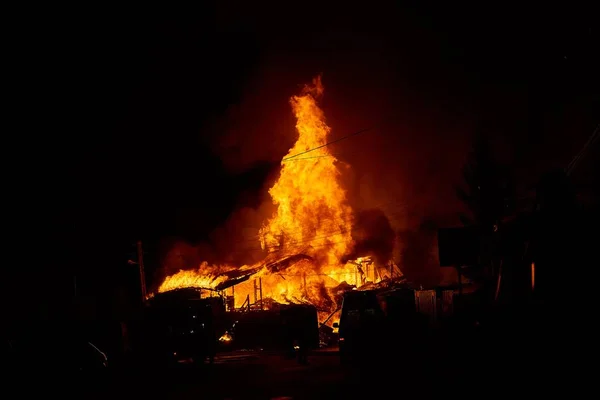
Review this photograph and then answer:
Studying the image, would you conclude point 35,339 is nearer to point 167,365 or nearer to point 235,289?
point 167,365

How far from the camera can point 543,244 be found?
8820 millimetres

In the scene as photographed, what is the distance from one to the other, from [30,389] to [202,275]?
23793 millimetres

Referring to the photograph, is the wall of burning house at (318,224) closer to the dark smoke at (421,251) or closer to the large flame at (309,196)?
the large flame at (309,196)

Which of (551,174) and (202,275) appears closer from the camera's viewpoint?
(551,174)

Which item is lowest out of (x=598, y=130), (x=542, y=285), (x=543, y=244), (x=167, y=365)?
(x=167, y=365)

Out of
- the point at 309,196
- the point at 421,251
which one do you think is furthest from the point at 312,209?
the point at 421,251

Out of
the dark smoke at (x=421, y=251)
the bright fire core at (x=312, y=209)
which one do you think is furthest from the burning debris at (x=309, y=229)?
the dark smoke at (x=421, y=251)

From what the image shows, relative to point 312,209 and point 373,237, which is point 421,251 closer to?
point 373,237

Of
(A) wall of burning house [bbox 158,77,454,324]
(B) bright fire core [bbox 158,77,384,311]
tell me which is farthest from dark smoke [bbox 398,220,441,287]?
(B) bright fire core [bbox 158,77,384,311]

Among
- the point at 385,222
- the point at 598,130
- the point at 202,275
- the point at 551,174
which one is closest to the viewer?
the point at 551,174

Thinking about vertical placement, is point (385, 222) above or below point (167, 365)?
above

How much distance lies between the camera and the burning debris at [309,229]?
37156 millimetres

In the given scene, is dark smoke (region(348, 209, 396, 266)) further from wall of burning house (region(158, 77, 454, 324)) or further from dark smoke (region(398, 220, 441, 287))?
dark smoke (region(398, 220, 441, 287))

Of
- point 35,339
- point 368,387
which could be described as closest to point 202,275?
point 35,339
